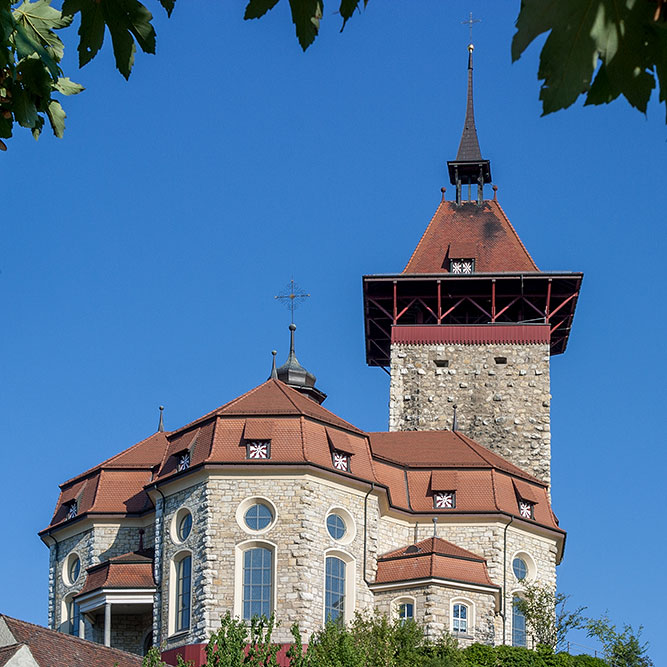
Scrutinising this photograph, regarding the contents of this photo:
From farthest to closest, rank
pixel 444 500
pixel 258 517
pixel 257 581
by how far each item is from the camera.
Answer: pixel 444 500 → pixel 258 517 → pixel 257 581

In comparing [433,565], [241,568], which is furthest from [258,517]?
[433,565]

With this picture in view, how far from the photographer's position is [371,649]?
115 ft

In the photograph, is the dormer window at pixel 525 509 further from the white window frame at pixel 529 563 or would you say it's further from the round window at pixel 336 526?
the round window at pixel 336 526

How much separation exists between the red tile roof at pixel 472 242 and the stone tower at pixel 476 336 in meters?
0.05

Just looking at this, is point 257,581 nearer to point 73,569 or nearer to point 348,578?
point 348,578

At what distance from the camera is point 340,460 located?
39.4 metres

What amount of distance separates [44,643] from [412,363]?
74.5 feet

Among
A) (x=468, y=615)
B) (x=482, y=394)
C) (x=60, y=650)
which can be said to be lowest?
(x=60, y=650)

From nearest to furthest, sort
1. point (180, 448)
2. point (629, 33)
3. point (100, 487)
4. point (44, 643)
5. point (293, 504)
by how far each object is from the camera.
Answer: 1. point (629, 33)
2. point (44, 643)
3. point (293, 504)
4. point (180, 448)
5. point (100, 487)

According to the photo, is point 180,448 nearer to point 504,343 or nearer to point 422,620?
point 422,620

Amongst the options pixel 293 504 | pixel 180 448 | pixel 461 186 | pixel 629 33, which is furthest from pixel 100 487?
pixel 629 33

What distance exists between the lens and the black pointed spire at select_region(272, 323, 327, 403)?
53.5 meters

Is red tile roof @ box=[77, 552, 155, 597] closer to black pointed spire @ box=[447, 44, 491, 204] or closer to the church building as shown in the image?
the church building

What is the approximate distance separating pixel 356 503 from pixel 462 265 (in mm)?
16273
